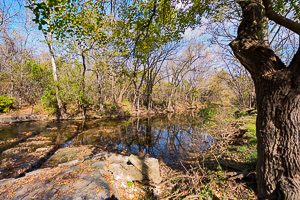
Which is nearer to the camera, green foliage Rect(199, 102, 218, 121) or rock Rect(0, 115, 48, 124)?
rock Rect(0, 115, 48, 124)

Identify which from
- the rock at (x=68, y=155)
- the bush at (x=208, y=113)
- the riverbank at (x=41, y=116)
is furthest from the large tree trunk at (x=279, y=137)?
the riverbank at (x=41, y=116)

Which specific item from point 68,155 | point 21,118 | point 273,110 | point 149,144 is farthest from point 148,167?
point 21,118

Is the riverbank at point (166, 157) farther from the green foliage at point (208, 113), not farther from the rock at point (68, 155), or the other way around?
the green foliage at point (208, 113)

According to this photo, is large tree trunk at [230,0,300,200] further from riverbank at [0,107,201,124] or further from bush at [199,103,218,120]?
riverbank at [0,107,201,124]

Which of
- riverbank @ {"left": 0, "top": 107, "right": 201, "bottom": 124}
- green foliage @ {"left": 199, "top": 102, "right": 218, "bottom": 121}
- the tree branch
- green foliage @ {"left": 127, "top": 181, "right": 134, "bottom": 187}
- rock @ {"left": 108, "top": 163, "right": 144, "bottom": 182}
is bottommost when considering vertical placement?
green foliage @ {"left": 127, "top": 181, "right": 134, "bottom": 187}

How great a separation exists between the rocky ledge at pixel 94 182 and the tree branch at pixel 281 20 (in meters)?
4.34

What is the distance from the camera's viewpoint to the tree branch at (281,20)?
2.64 meters

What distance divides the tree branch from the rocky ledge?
4.34m

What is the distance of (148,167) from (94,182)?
172 centimetres

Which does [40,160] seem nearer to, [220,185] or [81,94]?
[220,185]

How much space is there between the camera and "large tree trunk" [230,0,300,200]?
260 cm

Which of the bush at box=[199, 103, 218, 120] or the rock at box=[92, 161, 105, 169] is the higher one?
the bush at box=[199, 103, 218, 120]

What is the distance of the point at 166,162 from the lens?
6559 mm

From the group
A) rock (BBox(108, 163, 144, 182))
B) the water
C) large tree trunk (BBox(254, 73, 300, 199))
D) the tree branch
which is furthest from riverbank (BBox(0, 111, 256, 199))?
the tree branch
